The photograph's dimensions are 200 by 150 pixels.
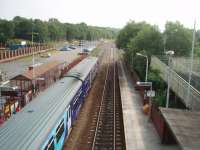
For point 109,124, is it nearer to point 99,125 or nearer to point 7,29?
point 99,125

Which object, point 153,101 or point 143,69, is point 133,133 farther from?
point 143,69

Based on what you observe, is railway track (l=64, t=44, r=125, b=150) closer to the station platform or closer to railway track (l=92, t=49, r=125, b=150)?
railway track (l=92, t=49, r=125, b=150)

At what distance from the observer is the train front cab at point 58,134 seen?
1264 cm

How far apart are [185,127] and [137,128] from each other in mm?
6888

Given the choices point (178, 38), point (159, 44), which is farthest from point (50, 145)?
Answer: point (159, 44)

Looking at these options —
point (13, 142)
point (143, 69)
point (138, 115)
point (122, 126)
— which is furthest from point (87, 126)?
point (143, 69)

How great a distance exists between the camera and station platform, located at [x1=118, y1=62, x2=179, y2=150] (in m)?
18.3

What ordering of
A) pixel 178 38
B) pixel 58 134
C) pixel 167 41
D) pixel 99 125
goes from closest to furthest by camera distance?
pixel 58 134, pixel 99 125, pixel 178 38, pixel 167 41

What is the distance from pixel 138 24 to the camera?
62938mm

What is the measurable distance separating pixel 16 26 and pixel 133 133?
10214 centimetres

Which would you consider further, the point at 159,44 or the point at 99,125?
the point at 159,44

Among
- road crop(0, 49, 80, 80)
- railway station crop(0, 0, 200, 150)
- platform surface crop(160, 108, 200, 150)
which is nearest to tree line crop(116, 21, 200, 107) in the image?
railway station crop(0, 0, 200, 150)

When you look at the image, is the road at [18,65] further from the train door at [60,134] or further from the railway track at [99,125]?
the train door at [60,134]

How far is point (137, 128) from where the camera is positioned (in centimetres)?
2152
